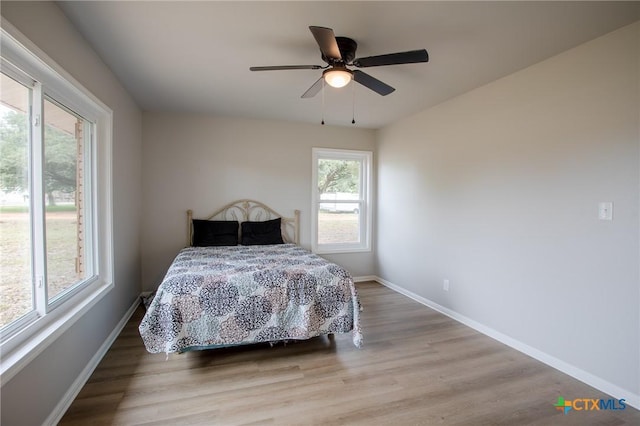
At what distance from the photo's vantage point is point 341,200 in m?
4.85

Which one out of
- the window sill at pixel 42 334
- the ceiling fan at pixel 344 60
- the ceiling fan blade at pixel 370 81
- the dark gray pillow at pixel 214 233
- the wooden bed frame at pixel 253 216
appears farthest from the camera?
the wooden bed frame at pixel 253 216

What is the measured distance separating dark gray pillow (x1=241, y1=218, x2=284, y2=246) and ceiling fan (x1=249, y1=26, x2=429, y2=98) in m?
2.29

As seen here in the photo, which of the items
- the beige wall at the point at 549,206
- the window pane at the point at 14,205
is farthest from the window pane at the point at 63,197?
the beige wall at the point at 549,206

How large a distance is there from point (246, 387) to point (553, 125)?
10.1 ft

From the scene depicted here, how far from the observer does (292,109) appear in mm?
3836

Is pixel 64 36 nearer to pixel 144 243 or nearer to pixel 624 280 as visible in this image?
pixel 144 243

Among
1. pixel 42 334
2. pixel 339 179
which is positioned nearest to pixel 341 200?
pixel 339 179

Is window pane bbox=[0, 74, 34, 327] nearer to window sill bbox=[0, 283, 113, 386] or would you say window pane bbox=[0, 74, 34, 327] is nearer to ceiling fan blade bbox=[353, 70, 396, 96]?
window sill bbox=[0, 283, 113, 386]

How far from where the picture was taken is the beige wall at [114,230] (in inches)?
58.2

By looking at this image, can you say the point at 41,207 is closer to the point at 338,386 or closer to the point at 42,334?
the point at 42,334

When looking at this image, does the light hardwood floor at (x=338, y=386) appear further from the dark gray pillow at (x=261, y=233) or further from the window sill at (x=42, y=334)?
the dark gray pillow at (x=261, y=233)

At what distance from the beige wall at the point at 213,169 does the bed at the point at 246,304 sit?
1215 millimetres

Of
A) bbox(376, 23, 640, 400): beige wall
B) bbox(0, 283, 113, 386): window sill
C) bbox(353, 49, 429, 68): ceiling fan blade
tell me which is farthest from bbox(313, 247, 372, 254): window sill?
bbox(353, 49, 429, 68): ceiling fan blade

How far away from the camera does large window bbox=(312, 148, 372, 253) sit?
470 cm
